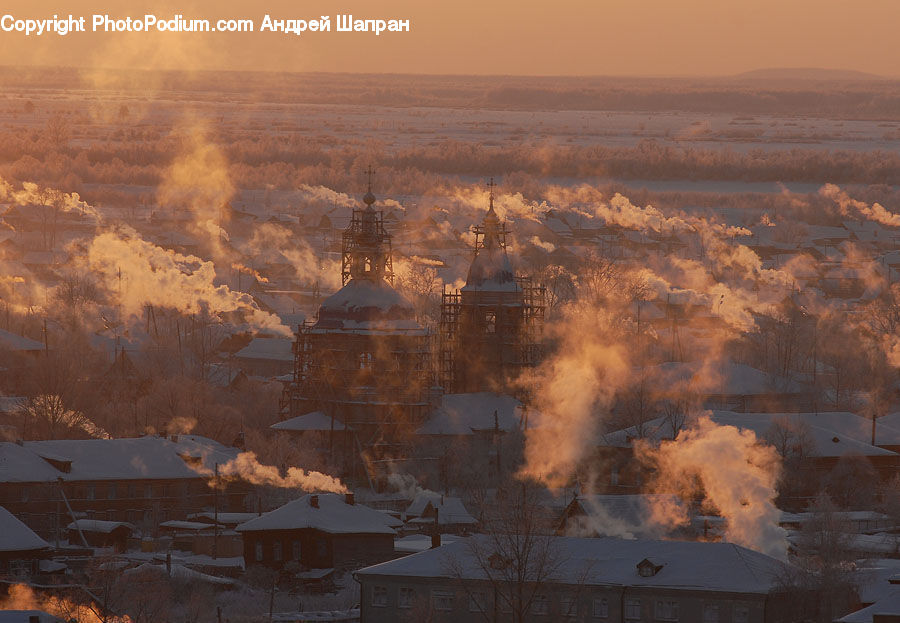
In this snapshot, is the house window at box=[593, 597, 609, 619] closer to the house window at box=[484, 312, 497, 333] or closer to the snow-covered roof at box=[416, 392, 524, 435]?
the snow-covered roof at box=[416, 392, 524, 435]

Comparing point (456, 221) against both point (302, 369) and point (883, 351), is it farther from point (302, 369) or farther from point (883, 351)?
point (302, 369)

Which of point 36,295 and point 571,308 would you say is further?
point 36,295

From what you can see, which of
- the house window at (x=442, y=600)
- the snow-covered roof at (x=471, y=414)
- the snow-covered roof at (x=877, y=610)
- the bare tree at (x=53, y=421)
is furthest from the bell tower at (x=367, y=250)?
the snow-covered roof at (x=877, y=610)

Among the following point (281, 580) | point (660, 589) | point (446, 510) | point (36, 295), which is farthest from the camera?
point (36, 295)

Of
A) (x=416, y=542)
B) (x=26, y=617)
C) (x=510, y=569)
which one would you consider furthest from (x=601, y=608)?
(x=416, y=542)

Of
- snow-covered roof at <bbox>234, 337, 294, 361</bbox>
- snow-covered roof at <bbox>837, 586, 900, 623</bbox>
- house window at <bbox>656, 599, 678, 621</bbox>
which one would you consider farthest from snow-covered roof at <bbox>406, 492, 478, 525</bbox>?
snow-covered roof at <bbox>234, 337, 294, 361</bbox>

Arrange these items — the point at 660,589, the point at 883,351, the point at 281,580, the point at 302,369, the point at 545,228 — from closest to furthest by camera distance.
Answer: the point at 660,589
the point at 281,580
the point at 302,369
the point at 883,351
the point at 545,228

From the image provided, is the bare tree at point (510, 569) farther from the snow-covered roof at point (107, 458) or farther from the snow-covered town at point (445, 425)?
the snow-covered roof at point (107, 458)

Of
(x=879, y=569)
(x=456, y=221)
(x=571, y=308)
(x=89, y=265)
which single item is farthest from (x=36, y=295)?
(x=879, y=569)
